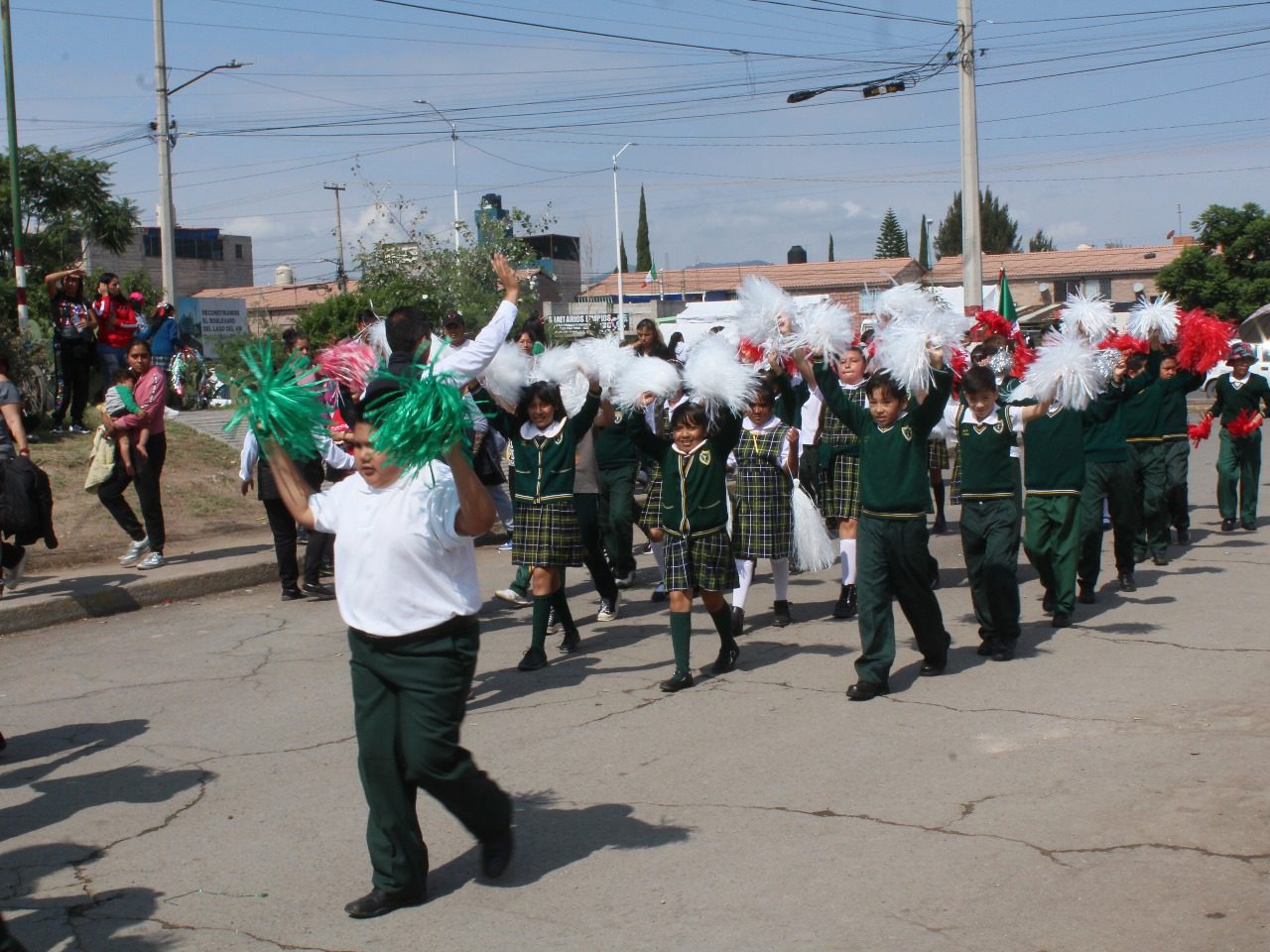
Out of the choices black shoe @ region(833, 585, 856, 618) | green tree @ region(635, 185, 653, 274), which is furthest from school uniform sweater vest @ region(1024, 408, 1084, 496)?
green tree @ region(635, 185, 653, 274)

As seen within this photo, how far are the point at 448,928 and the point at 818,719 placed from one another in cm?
275

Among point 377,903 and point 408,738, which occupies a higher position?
point 408,738

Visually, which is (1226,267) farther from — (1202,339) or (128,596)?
(128,596)

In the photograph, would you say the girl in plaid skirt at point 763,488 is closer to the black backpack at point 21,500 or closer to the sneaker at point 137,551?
the black backpack at point 21,500

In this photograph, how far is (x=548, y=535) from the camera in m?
7.82

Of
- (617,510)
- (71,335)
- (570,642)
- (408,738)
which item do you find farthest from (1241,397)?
(71,335)

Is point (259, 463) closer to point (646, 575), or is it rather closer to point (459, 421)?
point (646, 575)

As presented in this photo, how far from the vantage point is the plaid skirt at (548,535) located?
7809 millimetres

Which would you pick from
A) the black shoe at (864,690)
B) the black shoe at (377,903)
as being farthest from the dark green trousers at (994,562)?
the black shoe at (377,903)

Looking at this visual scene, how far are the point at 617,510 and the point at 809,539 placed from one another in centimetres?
139

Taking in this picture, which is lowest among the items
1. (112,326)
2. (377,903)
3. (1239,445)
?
(377,903)

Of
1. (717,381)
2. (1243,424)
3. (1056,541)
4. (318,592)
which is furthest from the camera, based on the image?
(1243,424)

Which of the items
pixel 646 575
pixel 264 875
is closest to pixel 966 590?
pixel 646 575

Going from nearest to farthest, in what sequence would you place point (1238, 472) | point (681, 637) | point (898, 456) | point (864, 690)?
1. point (864, 690)
2. point (898, 456)
3. point (681, 637)
4. point (1238, 472)
